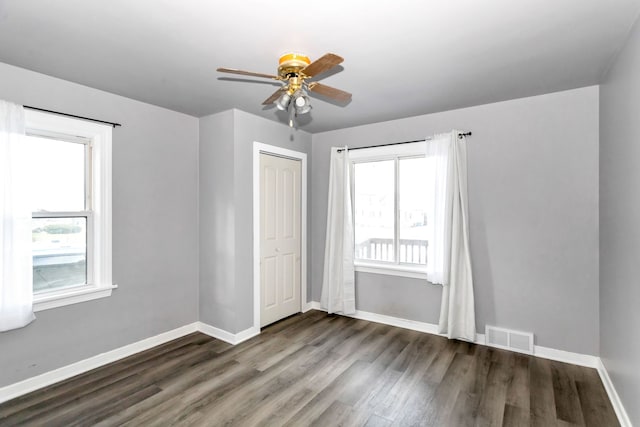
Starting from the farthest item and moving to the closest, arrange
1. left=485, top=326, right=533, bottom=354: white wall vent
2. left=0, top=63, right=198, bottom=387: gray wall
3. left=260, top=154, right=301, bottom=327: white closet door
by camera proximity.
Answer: left=260, top=154, right=301, bottom=327: white closet door → left=485, top=326, right=533, bottom=354: white wall vent → left=0, top=63, right=198, bottom=387: gray wall

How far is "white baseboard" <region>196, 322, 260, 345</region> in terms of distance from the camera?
3.54 metres

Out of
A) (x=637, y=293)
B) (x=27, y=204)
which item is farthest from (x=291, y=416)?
(x=27, y=204)

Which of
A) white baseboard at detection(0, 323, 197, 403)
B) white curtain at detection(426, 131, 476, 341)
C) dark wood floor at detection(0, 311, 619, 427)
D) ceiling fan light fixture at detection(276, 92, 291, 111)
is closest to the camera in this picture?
ceiling fan light fixture at detection(276, 92, 291, 111)

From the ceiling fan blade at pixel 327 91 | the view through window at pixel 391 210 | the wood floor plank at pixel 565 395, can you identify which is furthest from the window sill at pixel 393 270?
the ceiling fan blade at pixel 327 91

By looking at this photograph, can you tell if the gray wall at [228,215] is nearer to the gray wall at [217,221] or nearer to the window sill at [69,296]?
the gray wall at [217,221]

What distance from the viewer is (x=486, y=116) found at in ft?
11.3

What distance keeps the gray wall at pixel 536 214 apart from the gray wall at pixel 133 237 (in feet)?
9.51

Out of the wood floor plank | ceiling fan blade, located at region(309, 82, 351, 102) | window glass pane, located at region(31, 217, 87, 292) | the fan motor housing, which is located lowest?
the wood floor plank

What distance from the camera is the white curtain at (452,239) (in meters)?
3.46

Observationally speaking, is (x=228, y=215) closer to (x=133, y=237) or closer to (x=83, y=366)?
(x=133, y=237)

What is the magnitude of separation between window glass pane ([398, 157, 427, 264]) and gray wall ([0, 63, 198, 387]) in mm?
2571

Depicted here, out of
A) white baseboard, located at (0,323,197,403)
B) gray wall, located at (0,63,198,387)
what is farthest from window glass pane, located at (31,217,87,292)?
white baseboard, located at (0,323,197,403)

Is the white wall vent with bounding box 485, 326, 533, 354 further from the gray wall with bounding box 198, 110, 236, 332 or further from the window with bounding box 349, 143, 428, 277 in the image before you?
the gray wall with bounding box 198, 110, 236, 332

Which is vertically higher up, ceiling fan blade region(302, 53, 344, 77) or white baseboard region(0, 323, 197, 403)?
ceiling fan blade region(302, 53, 344, 77)
